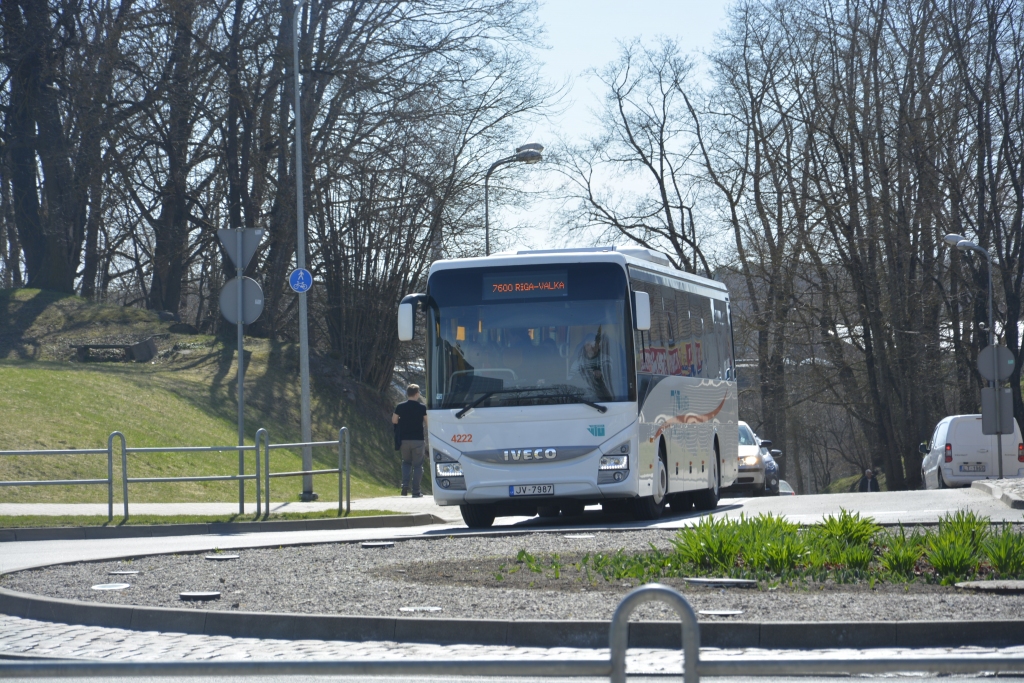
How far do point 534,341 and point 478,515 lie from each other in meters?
2.66

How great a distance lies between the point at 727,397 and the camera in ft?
71.1

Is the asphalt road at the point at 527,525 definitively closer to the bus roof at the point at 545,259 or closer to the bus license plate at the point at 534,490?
the bus license plate at the point at 534,490

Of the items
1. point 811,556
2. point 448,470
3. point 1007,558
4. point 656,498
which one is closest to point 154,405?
point 448,470

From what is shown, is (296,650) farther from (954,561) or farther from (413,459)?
(413,459)

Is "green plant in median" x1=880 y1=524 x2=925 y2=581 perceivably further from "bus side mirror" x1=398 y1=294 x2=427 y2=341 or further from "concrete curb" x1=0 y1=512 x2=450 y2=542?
"concrete curb" x1=0 y1=512 x2=450 y2=542

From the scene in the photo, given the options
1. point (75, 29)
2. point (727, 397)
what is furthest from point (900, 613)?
point (75, 29)

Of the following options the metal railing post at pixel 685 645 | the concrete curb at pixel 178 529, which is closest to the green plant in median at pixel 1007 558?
the metal railing post at pixel 685 645

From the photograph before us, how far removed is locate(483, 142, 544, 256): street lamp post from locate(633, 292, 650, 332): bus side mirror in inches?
696

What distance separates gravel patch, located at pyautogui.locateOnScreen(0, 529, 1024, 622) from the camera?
25.8 feet

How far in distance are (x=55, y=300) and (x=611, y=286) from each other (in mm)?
23372

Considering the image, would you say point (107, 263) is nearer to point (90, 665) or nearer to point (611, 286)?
point (611, 286)

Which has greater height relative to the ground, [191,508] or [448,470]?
[448,470]

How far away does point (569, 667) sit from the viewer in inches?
134

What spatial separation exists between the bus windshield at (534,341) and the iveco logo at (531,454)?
57 cm
